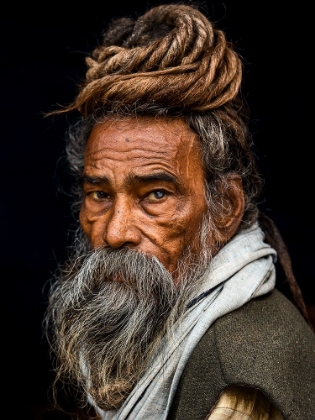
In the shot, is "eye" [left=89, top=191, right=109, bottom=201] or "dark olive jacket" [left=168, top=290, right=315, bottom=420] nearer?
"dark olive jacket" [left=168, top=290, right=315, bottom=420]

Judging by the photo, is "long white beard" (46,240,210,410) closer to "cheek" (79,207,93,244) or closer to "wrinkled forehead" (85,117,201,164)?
"cheek" (79,207,93,244)

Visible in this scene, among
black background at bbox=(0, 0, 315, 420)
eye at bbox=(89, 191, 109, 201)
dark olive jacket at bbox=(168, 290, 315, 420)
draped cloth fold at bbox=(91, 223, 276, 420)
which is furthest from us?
black background at bbox=(0, 0, 315, 420)

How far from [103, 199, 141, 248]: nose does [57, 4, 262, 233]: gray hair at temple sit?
0.32m

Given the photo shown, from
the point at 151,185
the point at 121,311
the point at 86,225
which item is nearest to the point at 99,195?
the point at 86,225

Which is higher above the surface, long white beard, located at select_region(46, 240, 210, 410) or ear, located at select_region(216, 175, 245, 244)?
ear, located at select_region(216, 175, 245, 244)

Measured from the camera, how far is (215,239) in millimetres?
2480

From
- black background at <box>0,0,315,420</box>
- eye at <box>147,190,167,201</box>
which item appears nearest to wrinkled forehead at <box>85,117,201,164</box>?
eye at <box>147,190,167,201</box>

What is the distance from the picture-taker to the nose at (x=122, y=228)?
2289 mm

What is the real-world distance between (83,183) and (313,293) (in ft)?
5.59

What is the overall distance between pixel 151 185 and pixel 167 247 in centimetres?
23

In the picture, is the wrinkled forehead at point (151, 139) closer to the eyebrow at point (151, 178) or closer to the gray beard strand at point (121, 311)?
the eyebrow at point (151, 178)

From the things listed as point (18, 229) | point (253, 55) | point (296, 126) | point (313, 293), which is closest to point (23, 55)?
point (18, 229)

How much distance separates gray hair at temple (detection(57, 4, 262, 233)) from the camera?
2.34 metres

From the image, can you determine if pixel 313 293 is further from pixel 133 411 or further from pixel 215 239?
pixel 133 411
